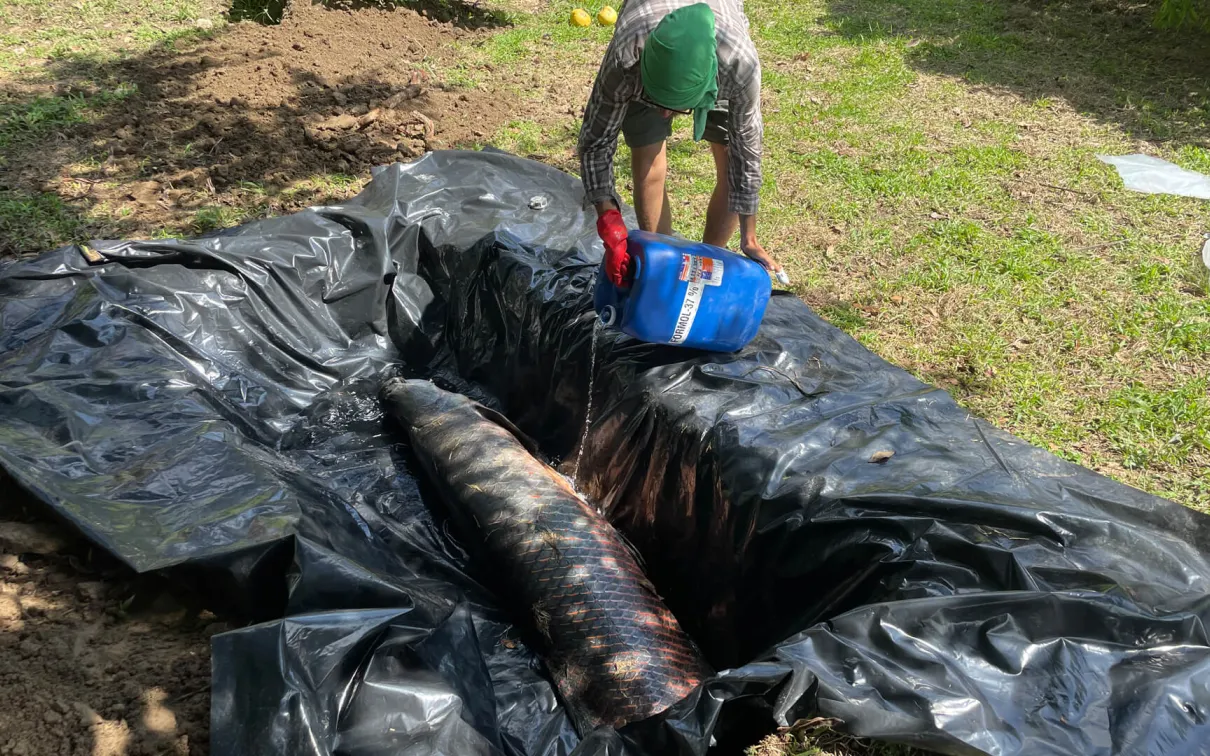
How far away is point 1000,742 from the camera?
187cm

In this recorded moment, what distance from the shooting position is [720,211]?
4441 millimetres

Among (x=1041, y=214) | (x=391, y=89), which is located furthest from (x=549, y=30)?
(x=1041, y=214)

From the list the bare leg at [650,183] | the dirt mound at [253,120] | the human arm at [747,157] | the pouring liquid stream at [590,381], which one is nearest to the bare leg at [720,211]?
the bare leg at [650,183]

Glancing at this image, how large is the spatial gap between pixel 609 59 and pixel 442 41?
564 centimetres

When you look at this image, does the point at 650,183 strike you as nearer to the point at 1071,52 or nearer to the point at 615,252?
the point at 615,252

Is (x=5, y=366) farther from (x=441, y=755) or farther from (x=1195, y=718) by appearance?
(x=1195, y=718)

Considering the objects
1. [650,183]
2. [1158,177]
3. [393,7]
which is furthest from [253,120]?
[1158,177]

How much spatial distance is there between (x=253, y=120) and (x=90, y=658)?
15.4ft

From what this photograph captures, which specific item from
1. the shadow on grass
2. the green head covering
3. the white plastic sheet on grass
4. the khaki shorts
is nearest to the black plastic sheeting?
the khaki shorts

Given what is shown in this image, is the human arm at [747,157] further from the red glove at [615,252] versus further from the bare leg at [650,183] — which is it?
the red glove at [615,252]

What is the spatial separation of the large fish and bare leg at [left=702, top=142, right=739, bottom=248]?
1.68m

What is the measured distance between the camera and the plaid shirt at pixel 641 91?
3.22 m

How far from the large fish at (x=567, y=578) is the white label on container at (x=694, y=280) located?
860 mm

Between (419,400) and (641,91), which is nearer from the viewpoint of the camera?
(641,91)
